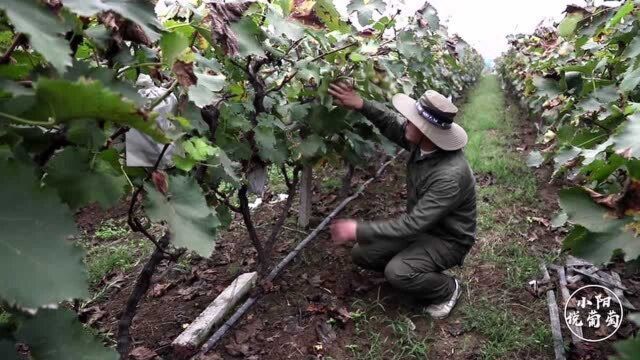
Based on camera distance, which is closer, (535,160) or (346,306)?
(346,306)

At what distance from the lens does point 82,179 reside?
1.13 metres

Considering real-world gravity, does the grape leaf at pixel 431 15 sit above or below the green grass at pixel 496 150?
above

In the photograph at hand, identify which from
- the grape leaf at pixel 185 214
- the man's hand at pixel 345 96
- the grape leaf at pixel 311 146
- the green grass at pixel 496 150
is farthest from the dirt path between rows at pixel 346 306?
the grape leaf at pixel 185 214

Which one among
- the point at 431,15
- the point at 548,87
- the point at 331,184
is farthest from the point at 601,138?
the point at 331,184

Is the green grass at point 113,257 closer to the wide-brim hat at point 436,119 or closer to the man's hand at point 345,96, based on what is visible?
the man's hand at point 345,96

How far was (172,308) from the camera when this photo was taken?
3.00 metres

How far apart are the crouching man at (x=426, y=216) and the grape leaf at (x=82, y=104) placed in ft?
7.04

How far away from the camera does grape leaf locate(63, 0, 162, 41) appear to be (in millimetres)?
914

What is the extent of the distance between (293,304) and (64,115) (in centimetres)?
241

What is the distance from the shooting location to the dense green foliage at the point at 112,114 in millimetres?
753

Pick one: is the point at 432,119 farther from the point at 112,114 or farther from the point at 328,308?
the point at 112,114

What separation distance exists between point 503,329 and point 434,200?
0.85 meters

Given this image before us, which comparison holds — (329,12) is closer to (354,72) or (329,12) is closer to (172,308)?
(354,72)

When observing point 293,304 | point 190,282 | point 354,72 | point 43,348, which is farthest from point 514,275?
point 43,348
